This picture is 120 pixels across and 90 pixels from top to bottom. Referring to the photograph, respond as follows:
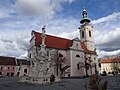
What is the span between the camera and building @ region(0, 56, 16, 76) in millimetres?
65750

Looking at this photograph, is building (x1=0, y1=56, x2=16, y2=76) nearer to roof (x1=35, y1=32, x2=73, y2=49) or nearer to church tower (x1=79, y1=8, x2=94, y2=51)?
roof (x1=35, y1=32, x2=73, y2=49)

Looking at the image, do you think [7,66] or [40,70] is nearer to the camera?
[40,70]

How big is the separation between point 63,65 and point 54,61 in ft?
13.3

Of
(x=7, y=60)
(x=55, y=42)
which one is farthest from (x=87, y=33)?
(x=7, y=60)

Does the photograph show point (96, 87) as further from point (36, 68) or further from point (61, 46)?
point (61, 46)

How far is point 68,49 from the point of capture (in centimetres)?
4766

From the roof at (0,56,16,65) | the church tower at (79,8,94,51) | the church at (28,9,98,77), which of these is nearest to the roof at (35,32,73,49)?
the church at (28,9,98,77)

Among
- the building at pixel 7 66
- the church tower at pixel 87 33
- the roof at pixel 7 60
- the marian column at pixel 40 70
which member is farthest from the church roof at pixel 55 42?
the roof at pixel 7 60

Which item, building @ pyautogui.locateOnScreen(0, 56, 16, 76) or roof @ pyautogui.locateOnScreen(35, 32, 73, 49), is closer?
roof @ pyautogui.locateOnScreen(35, 32, 73, 49)

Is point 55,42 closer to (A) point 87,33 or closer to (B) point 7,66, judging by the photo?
(A) point 87,33

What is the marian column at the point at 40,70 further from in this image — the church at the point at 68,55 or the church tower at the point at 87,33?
the church tower at the point at 87,33

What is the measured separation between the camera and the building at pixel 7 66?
216 ft

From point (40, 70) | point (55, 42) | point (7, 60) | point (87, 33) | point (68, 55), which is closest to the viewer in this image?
point (40, 70)

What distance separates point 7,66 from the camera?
67.1 metres
